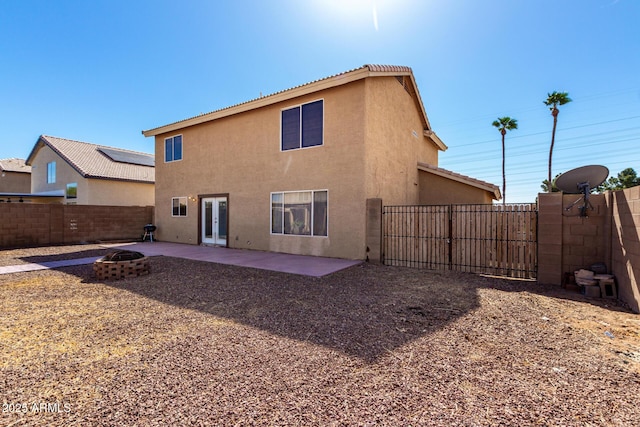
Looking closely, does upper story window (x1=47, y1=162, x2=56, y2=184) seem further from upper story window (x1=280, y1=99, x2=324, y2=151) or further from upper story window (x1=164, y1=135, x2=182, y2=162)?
upper story window (x1=280, y1=99, x2=324, y2=151)

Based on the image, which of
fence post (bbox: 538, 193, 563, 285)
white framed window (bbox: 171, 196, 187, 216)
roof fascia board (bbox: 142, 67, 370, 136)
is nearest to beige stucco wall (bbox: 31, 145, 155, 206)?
white framed window (bbox: 171, 196, 187, 216)

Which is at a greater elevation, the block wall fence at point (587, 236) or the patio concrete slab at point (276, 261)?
the block wall fence at point (587, 236)

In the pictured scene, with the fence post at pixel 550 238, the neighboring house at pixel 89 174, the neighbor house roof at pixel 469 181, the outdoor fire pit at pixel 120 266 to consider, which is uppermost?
the neighboring house at pixel 89 174

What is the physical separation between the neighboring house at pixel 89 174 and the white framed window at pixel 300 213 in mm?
13852

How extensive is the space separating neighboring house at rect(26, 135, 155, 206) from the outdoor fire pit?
14104 millimetres

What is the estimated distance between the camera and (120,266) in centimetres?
681

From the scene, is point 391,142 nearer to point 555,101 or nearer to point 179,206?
point 179,206

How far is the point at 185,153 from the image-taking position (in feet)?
46.8

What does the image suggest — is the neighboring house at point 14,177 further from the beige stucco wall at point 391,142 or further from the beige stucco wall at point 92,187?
the beige stucco wall at point 391,142

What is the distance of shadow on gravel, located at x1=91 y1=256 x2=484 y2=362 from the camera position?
3.74 m

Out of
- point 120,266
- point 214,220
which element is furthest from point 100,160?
point 120,266

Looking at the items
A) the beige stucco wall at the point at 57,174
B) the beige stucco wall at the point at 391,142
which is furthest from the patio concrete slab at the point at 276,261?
the beige stucco wall at the point at 57,174

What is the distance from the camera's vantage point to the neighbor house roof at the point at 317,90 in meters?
8.94

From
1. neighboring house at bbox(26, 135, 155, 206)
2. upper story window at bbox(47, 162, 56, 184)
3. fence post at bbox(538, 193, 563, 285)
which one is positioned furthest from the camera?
upper story window at bbox(47, 162, 56, 184)
